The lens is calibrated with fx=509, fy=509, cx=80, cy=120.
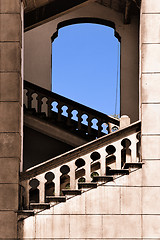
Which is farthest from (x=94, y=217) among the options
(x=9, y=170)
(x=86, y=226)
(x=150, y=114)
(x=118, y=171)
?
(x=150, y=114)

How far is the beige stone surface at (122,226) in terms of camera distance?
10484mm

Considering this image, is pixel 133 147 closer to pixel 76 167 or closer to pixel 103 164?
pixel 103 164

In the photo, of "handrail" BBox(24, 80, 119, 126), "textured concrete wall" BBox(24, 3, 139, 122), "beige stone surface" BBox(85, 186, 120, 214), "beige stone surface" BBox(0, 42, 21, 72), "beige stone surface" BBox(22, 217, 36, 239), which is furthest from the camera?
"textured concrete wall" BBox(24, 3, 139, 122)

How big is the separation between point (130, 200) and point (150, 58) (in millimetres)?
3167

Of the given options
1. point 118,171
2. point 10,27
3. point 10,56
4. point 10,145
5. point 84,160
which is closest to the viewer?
point 118,171

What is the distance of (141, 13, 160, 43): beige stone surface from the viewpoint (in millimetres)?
11383

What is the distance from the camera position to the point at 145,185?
10695 mm

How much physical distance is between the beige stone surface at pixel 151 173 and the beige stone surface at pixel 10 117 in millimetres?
2874

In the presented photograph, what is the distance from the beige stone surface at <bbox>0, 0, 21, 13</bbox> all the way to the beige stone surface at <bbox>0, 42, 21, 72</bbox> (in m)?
0.77

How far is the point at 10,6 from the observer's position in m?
11.5

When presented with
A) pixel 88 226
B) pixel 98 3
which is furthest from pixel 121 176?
pixel 98 3

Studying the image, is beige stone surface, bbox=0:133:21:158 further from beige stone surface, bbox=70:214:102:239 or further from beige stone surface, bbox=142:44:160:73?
beige stone surface, bbox=142:44:160:73

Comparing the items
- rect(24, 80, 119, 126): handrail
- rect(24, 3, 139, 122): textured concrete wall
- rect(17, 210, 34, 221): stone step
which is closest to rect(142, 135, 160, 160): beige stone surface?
rect(17, 210, 34, 221): stone step

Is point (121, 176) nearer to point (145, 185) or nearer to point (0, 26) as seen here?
point (145, 185)
